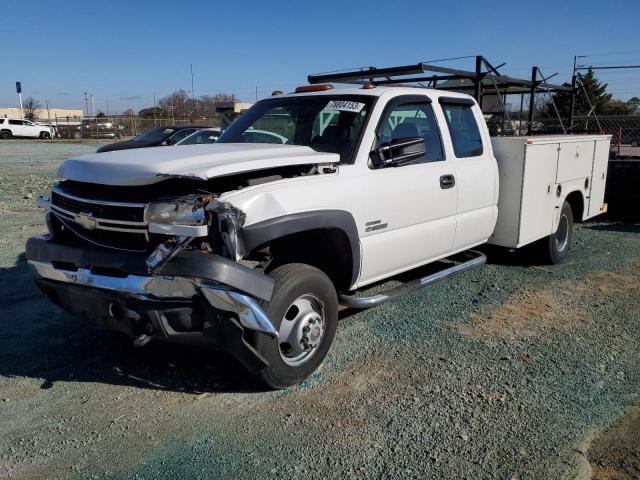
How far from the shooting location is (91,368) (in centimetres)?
409

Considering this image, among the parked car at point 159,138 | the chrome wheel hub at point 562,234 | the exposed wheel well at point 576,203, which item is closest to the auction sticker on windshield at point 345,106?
the chrome wheel hub at point 562,234

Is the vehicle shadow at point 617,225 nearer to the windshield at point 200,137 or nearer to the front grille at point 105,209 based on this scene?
the front grille at point 105,209

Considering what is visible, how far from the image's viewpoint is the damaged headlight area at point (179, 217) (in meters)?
3.13

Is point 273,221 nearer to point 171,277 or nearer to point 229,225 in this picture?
point 229,225

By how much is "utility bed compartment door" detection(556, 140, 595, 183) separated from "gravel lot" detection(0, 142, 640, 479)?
174 cm

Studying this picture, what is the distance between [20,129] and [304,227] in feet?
146

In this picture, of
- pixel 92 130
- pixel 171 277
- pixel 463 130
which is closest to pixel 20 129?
pixel 92 130

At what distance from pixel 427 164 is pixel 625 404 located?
232 centimetres

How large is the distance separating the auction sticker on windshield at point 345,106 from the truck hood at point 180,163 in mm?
546

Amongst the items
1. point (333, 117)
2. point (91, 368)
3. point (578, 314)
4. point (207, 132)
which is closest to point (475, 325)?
point (578, 314)

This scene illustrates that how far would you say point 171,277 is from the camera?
3.14m

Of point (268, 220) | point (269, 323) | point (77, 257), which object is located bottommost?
point (269, 323)

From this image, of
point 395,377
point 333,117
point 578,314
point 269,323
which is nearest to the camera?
point 269,323

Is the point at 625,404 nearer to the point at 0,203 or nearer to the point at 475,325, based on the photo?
the point at 475,325
